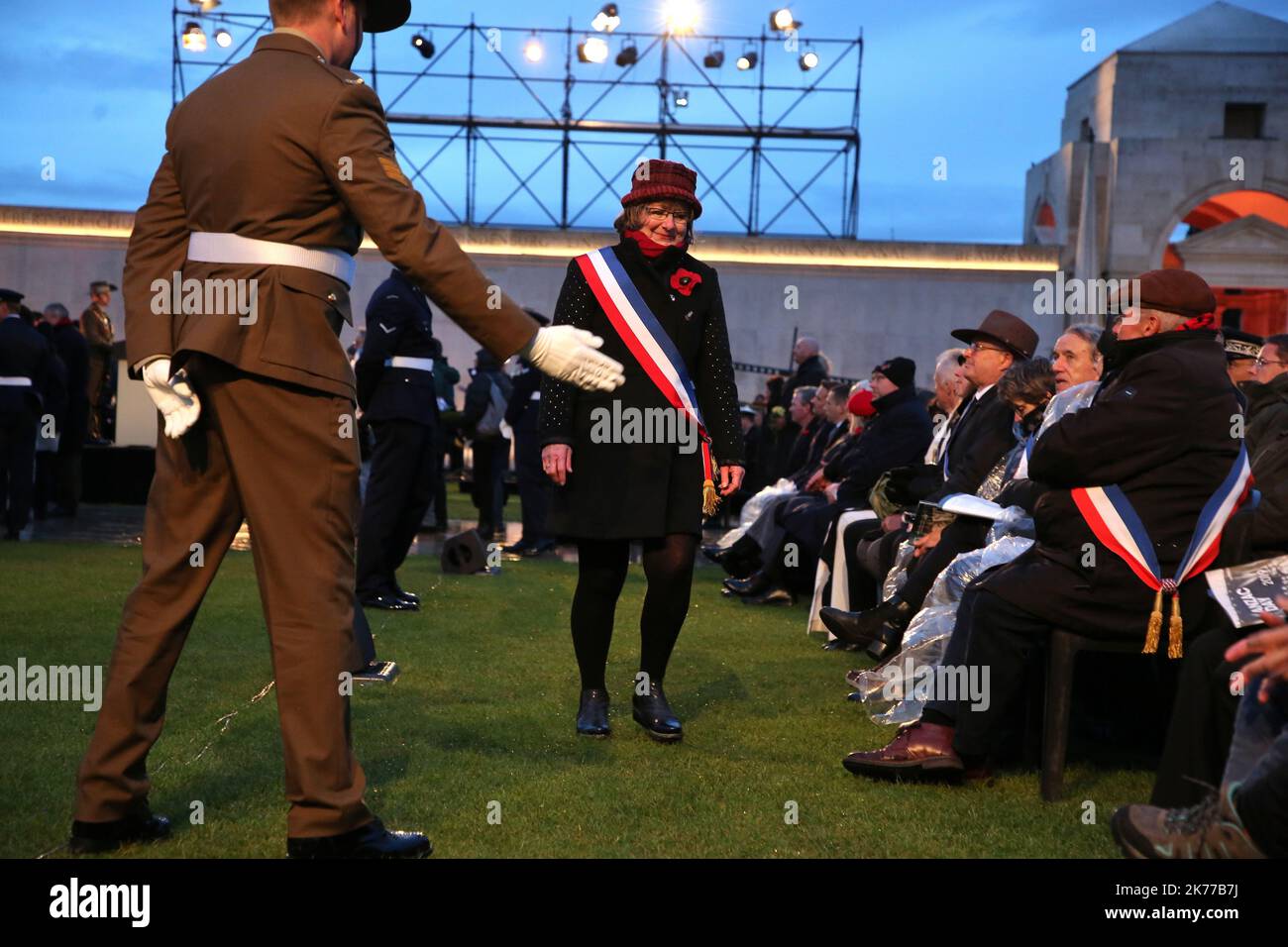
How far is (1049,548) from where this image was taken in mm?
4656

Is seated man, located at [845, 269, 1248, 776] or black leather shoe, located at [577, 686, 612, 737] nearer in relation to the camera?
seated man, located at [845, 269, 1248, 776]

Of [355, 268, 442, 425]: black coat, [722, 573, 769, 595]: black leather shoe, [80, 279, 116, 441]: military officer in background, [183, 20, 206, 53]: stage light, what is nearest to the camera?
[355, 268, 442, 425]: black coat

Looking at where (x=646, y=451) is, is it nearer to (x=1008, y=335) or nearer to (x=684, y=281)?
(x=684, y=281)

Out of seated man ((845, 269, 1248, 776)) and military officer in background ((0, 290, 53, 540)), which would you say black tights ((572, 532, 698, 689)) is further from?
military officer in background ((0, 290, 53, 540))

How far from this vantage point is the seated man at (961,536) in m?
5.94

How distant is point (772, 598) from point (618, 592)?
450 cm

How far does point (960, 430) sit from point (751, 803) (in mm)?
3006

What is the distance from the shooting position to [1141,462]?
4.43 metres

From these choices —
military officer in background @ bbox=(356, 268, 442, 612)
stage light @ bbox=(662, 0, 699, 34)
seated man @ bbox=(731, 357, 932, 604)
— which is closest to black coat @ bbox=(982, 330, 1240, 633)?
seated man @ bbox=(731, 357, 932, 604)

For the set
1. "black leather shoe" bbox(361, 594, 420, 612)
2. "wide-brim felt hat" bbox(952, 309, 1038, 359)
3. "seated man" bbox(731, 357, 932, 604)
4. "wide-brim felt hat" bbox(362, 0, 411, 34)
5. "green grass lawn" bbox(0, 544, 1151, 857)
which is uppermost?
"wide-brim felt hat" bbox(362, 0, 411, 34)

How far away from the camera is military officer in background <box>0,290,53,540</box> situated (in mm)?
11875

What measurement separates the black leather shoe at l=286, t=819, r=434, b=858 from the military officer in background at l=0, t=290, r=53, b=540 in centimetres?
924

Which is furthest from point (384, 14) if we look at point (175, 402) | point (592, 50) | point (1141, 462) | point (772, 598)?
point (592, 50)

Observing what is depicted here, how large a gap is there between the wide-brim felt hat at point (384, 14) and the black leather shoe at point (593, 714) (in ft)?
8.18
